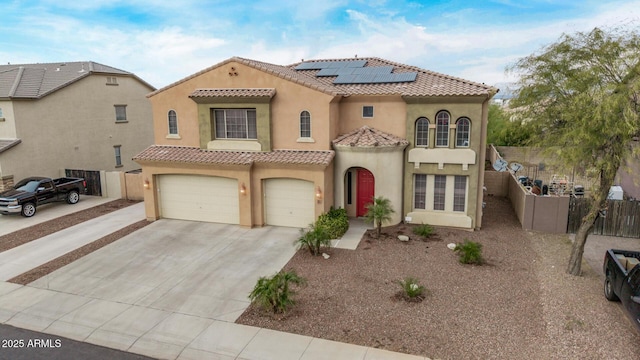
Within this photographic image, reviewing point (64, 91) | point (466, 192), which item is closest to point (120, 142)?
point (64, 91)

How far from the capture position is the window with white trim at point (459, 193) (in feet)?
57.2

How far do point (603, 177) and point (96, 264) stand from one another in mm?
16020

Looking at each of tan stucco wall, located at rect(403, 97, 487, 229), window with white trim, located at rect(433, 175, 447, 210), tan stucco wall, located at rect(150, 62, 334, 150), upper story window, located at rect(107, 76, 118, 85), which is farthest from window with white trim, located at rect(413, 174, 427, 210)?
upper story window, located at rect(107, 76, 118, 85)

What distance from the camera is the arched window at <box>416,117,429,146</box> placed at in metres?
17.5

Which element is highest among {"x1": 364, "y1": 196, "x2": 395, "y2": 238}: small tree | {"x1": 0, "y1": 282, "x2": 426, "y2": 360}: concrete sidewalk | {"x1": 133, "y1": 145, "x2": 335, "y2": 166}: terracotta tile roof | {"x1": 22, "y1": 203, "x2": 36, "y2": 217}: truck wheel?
{"x1": 133, "y1": 145, "x2": 335, "y2": 166}: terracotta tile roof

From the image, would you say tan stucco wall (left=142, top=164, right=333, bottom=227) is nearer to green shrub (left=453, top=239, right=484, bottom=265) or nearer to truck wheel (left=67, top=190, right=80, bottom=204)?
green shrub (left=453, top=239, right=484, bottom=265)

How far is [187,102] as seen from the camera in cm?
1845

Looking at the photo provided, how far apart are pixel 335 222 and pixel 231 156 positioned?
527 centimetres

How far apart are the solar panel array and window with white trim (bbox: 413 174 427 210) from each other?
4290 millimetres

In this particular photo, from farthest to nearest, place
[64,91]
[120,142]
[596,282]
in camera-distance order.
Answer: [120,142] < [64,91] < [596,282]

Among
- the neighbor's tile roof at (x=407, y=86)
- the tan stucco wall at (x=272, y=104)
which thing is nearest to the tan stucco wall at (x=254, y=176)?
the tan stucco wall at (x=272, y=104)

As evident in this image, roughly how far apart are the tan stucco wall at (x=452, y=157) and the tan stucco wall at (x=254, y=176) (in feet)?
12.0

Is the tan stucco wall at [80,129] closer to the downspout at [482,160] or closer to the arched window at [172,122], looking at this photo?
the arched window at [172,122]

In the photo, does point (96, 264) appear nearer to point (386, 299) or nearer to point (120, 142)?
point (386, 299)
